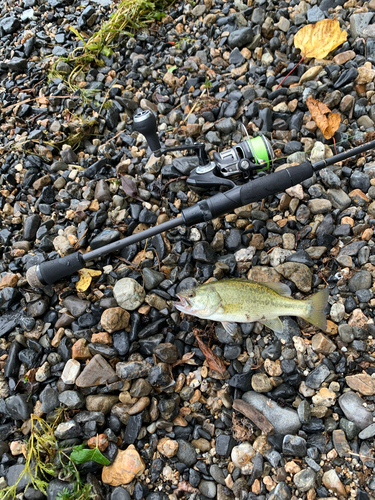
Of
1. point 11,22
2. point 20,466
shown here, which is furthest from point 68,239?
point 11,22

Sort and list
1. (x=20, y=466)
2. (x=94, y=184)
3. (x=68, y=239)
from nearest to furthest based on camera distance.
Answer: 1. (x=20, y=466)
2. (x=68, y=239)
3. (x=94, y=184)

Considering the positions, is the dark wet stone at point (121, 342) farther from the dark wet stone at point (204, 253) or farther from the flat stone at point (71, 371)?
the dark wet stone at point (204, 253)

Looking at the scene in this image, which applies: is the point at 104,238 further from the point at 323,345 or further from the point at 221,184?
the point at 323,345

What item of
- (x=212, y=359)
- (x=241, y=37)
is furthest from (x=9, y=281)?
(x=241, y=37)

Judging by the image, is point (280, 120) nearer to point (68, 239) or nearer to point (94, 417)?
point (68, 239)

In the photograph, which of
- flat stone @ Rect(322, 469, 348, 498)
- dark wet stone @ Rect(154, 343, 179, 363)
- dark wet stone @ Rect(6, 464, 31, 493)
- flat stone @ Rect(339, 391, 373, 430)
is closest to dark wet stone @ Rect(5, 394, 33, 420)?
dark wet stone @ Rect(6, 464, 31, 493)

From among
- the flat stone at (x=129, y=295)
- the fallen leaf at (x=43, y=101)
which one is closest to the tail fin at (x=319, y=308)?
the flat stone at (x=129, y=295)
